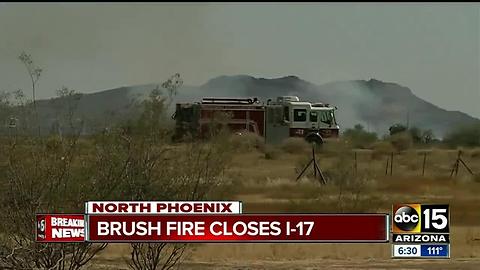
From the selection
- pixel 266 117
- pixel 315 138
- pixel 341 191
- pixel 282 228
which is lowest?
pixel 282 228

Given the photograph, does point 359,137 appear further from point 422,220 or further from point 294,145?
point 422,220

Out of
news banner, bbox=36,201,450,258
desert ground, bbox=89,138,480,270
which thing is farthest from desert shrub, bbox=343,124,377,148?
news banner, bbox=36,201,450,258

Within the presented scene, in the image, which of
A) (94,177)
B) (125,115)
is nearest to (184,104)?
(125,115)

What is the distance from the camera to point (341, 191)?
60.0ft

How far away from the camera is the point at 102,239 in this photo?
1059cm

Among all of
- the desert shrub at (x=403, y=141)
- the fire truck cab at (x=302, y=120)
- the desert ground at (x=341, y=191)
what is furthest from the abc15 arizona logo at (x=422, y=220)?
the desert shrub at (x=403, y=141)

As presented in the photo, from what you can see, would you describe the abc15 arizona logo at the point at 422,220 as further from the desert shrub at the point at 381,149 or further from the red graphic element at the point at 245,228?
the desert shrub at the point at 381,149

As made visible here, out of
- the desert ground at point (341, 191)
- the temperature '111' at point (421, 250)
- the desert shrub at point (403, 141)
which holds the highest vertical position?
the desert shrub at point (403, 141)

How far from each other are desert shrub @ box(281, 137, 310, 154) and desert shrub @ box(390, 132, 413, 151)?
1765 mm

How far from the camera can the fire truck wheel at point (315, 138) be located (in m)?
16.3

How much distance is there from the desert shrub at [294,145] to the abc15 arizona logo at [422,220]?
17.4 feet

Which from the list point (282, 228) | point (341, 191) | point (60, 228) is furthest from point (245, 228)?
point (341, 191)

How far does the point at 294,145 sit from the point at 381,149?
1.72 metres

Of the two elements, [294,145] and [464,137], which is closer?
[464,137]
